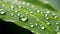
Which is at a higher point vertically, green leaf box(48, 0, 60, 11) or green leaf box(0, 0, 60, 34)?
green leaf box(48, 0, 60, 11)

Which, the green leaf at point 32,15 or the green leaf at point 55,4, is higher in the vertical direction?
the green leaf at point 55,4

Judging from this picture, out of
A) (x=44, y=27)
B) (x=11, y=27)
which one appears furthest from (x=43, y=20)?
(x=11, y=27)

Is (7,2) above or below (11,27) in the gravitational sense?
above

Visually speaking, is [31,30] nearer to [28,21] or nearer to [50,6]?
[28,21]

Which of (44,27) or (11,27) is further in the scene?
(11,27)

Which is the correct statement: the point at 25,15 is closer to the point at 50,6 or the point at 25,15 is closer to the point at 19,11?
the point at 19,11

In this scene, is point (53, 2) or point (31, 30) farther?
point (53, 2)
